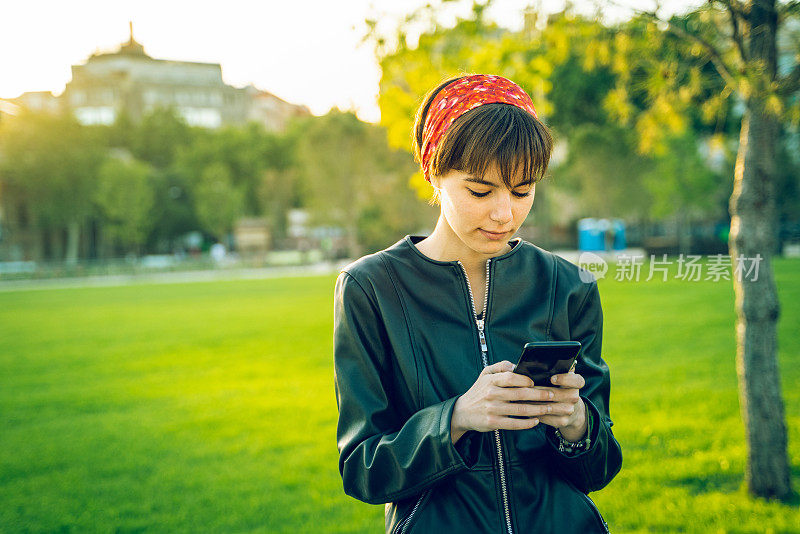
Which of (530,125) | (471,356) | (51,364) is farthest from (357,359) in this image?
(51,364)

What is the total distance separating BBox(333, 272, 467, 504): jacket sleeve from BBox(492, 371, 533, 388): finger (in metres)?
0.16

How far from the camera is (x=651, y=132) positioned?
5.58 meters

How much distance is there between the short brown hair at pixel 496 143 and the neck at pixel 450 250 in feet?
0.81

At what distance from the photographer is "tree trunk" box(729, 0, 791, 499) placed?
13.6 ft

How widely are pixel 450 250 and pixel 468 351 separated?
30 cm

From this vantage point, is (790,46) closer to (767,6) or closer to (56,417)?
(767,6)

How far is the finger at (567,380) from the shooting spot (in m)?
1.57

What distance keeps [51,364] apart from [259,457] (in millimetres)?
6893

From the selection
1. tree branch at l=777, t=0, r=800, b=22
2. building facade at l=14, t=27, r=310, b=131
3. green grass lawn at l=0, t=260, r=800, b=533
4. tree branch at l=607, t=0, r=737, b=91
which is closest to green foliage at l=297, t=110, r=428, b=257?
green grass lawn at l=0, t=260, r=800, b=533

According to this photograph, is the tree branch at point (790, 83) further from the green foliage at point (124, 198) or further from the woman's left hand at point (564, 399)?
the green foliage at point (124, 198)

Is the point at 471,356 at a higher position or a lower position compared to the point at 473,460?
higher

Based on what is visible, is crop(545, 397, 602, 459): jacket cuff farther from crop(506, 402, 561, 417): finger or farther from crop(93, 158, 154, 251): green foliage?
crop(93, 158, 154, 251): green foliage

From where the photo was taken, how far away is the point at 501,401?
61.1 inches

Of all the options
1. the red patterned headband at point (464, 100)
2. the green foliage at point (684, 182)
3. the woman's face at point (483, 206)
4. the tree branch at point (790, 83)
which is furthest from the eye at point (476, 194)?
the green foliage at point (684, 182)
